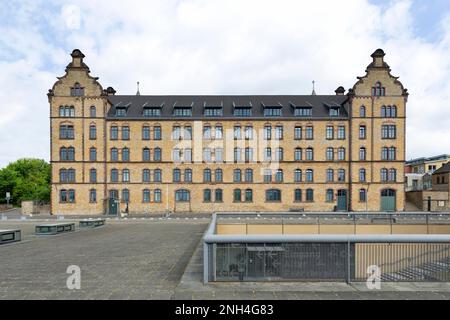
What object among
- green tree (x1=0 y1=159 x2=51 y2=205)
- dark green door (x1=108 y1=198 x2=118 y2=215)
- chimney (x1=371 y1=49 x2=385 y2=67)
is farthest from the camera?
green tree (x1=0 y1=159 x2=51 y2=205)

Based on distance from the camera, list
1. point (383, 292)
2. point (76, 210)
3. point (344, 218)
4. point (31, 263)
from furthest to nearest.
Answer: point (76, 210), point (344, 218), point (31, 263), point (383, 292)

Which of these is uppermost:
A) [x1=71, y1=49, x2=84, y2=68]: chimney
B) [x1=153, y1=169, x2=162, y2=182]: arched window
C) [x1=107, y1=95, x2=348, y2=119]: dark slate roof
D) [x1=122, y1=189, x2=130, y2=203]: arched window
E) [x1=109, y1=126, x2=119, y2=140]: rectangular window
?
[x1=71, y1=49, x2=84, y2=68]: chimney

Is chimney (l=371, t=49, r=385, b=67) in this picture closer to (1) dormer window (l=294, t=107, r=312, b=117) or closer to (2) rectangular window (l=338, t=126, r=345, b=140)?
(2) rectangular window (l=338, t=126, r=345, b=140)

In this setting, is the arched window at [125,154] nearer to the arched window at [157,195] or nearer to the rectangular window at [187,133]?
the arched window at [157,195]

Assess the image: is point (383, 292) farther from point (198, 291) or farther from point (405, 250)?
point (198, 291)

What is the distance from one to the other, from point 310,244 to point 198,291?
3.14m

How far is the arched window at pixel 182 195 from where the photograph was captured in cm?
4165

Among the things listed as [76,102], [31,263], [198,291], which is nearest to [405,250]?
[198,291]

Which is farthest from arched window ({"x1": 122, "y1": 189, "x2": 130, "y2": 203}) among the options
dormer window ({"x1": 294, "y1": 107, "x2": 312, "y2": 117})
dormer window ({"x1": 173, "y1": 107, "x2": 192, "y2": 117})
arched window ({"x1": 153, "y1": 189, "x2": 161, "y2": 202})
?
dormer window ({"x1": 294, "y1": 107, "x2": 312, "y2": 117})

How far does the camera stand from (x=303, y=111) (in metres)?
42.4

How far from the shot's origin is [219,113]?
4259 centimetres

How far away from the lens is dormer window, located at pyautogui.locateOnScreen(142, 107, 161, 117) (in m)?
42.3

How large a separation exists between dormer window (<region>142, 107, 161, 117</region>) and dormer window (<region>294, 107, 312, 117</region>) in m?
20.2
